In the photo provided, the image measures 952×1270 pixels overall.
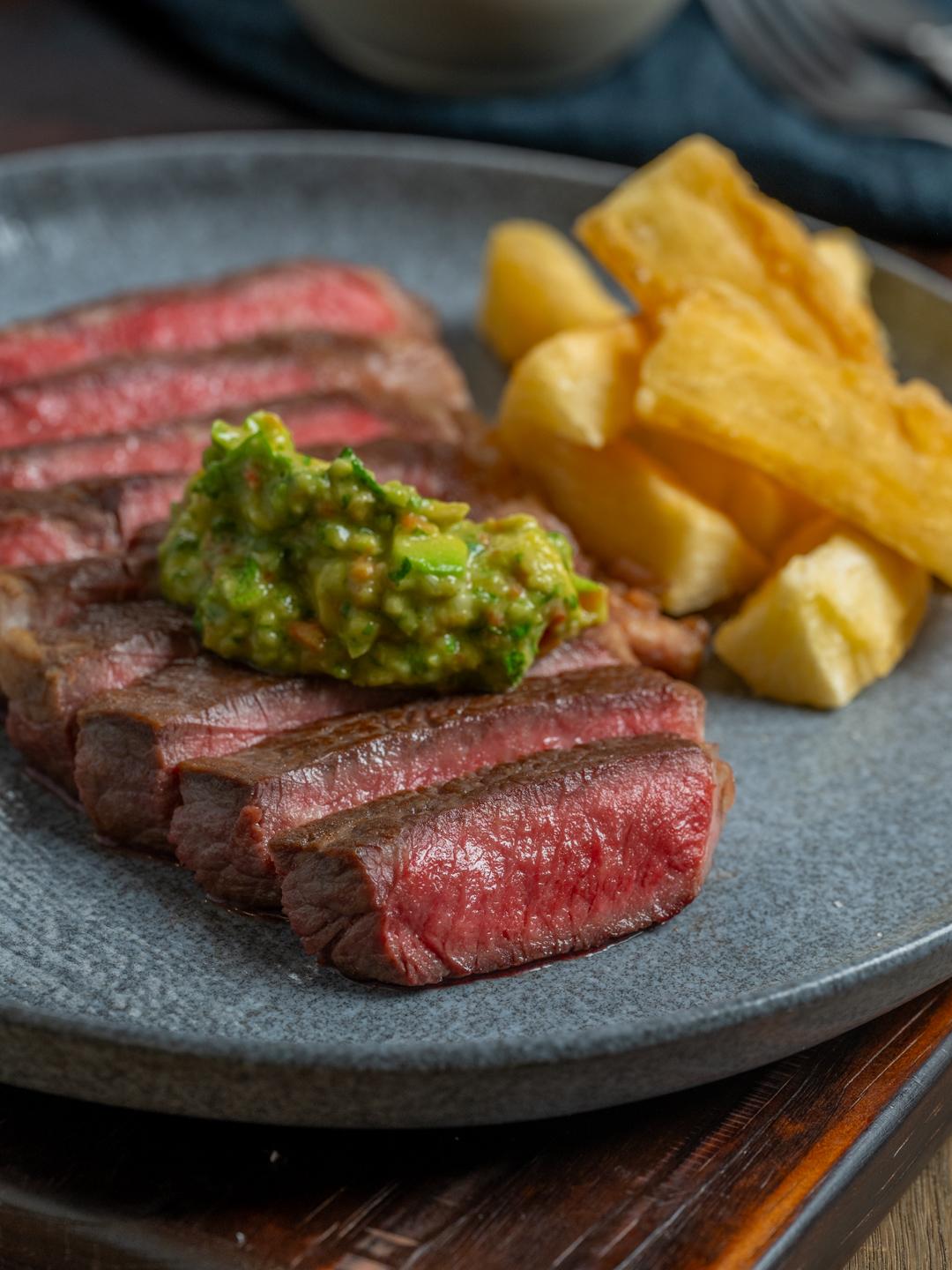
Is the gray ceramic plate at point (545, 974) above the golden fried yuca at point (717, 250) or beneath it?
beneath

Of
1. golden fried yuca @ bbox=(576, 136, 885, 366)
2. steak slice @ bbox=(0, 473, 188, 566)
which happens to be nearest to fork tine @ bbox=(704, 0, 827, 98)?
golden fried yuca @ bbox=(576, 136, 885, 366)

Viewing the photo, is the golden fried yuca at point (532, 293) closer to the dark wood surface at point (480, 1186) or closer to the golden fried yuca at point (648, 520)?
the golden fried yuca at point (648, 520)

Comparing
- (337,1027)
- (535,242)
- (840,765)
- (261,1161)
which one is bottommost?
(261,1161)

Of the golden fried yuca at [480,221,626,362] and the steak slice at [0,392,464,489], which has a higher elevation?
the golden fried yuca at [480,221,626,362]

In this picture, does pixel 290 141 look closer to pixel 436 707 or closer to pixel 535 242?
pixel 535 242

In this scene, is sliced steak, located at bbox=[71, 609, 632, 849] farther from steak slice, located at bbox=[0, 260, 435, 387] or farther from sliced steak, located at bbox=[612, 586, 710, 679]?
steak slice, located at bbox=[0, 260, 435, 387]

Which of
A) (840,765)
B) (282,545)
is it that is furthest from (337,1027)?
(840,765)

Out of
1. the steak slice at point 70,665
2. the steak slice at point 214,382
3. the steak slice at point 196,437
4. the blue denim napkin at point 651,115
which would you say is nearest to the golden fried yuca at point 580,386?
the steak slice at point 196,437
